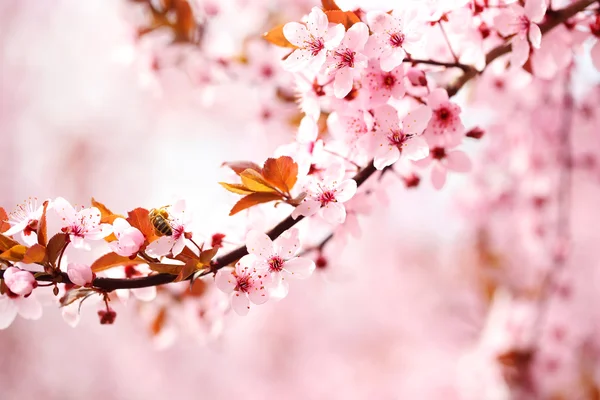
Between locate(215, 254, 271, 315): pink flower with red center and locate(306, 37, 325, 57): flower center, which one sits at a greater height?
locate(306, 37, 325, 57): flower center

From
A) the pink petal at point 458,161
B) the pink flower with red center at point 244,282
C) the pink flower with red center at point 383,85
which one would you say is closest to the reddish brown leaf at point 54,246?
the pink flower with red center at point 244,282

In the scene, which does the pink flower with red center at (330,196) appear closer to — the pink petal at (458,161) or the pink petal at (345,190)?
the pink petal at (345,190)

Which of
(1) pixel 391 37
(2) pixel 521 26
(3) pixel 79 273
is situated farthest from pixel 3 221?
(2) pixel 521 26

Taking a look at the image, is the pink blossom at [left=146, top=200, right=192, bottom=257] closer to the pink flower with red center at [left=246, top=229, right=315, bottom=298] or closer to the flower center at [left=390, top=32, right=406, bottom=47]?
the pink flower with red center at [left=246, top=229, right=315, bottom=298]

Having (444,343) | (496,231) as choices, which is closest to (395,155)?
(496,231)

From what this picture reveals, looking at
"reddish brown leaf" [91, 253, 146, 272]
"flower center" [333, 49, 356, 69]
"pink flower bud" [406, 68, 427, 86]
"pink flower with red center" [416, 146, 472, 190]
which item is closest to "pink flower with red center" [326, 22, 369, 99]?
"flower center" [333, 49, 356, 69]

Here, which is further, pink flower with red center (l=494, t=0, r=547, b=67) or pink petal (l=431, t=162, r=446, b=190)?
pink petal (l=431, t=162, r=446, b=190)
